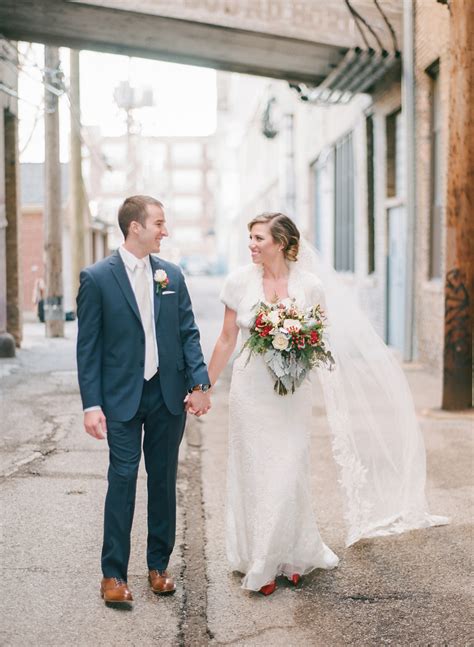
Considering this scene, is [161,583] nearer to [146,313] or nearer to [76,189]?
[146,313]

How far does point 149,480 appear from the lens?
15.3 ft

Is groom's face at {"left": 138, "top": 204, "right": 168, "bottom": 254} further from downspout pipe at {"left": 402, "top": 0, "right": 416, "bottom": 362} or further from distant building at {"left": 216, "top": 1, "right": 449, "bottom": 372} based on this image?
downspout pipe at {"left": 402, "top": 0, "right": 416, "bottom": 362}

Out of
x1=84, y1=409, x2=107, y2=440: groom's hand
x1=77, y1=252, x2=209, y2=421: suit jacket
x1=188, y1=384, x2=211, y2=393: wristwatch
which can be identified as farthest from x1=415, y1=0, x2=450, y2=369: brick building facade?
x1=84, y1=409, x2=107, y2=440: groom's hand

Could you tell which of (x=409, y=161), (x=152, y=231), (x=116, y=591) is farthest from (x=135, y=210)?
(x=409, y=161)

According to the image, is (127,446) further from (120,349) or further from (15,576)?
(15,576)

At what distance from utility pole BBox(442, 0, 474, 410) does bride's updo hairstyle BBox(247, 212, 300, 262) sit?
16.2 ft

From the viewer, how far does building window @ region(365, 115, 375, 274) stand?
737 inches

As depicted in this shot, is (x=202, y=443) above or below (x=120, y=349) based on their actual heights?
below

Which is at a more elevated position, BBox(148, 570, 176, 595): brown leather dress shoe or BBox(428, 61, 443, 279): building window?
BBox(428, 61, 443, 279): building window

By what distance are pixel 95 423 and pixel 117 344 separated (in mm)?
390

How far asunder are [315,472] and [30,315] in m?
18.2

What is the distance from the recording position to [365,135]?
18.8 meters

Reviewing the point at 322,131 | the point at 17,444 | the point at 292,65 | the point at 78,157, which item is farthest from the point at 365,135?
the point at 17,444

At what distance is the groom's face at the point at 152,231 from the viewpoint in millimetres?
4484
